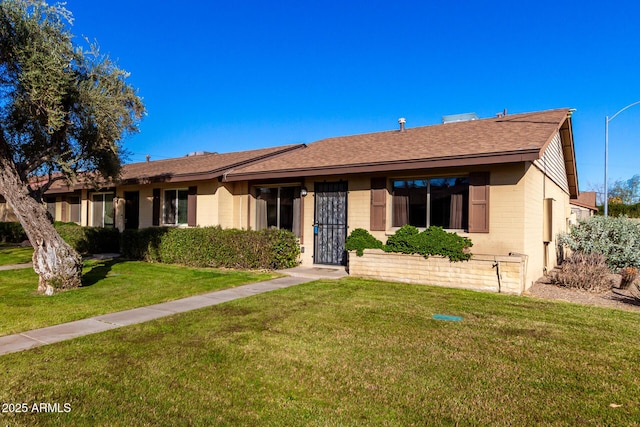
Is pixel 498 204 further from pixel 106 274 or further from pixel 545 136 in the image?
pixel 106 274

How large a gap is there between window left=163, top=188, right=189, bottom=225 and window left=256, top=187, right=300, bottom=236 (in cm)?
300

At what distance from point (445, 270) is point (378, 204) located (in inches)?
100

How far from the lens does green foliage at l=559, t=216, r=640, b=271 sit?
11.4m

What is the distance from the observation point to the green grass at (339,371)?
3078 millimetres

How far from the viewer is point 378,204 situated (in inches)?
413

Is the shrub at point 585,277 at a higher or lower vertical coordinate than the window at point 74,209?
lower

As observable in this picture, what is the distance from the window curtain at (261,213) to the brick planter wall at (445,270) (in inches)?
157

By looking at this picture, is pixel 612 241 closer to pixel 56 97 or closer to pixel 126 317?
pixel 126 317

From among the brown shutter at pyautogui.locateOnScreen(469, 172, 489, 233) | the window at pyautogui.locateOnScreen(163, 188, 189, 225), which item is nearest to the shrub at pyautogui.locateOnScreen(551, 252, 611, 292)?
the brown shutter at pyautogui.locateOnScreen(469, 172, 489, 233)

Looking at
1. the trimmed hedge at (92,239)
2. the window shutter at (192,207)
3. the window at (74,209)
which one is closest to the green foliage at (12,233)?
the window at (74,209)

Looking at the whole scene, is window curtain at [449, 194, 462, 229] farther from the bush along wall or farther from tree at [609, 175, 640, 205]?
tree at [609, 175, 640, 205]

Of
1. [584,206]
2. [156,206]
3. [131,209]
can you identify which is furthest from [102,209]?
[584,206]

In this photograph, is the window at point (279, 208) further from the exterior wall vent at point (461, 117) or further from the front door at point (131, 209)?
the exterior wall vent at point (461, 117)

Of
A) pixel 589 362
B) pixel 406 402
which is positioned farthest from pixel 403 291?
pixel 406 402
